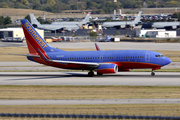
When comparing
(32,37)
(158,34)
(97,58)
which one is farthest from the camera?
(158,34)

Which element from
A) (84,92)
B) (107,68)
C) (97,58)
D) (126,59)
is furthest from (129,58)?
(84,92)

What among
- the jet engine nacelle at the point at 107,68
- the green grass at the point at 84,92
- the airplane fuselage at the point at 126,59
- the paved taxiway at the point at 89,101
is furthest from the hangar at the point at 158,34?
the paved taxiway at the point at 89,101

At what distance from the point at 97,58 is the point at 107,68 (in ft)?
9.16

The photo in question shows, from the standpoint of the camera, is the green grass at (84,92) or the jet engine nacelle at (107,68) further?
the jet engine nacelle at (107,68)

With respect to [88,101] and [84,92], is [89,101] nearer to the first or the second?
[88,101]

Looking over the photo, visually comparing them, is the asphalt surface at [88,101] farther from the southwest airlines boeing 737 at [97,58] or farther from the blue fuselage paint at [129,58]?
the blue fuselage paint at [129,58]

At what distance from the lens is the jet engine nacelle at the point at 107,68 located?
132 feet

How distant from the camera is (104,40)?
427 feet

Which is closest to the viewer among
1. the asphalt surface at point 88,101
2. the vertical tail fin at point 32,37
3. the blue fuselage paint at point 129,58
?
the asphalt surface at point 88,101

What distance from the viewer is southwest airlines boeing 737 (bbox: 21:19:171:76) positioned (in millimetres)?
41000

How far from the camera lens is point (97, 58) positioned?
4256 centimetres

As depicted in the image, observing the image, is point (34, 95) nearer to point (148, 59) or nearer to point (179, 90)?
point (179, 90)

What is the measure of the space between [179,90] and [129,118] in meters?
12.0

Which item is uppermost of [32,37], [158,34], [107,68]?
[158,34]
